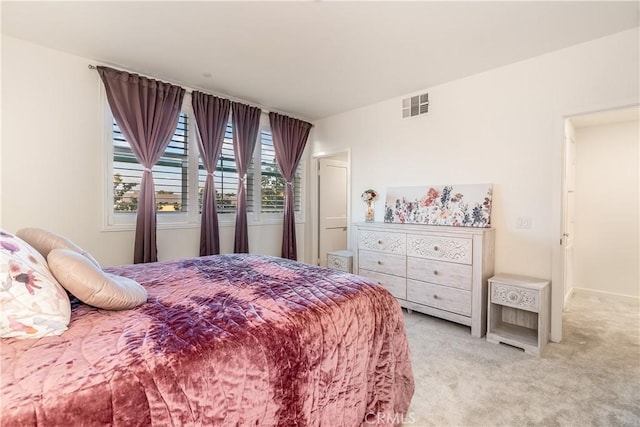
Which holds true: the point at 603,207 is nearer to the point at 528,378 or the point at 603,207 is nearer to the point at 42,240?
the point at 528,378

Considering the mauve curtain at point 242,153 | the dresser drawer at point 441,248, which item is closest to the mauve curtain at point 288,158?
the mauve curtain at point 242,153

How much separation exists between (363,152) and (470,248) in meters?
2.04

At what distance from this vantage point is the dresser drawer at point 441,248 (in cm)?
283

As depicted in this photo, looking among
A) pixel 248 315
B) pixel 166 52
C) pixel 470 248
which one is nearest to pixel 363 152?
pixel 470 248

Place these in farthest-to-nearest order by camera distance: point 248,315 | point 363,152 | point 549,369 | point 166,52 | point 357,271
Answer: point 363,152 < point 357,271 < point 166,52 < point 549,369 < point 248,315

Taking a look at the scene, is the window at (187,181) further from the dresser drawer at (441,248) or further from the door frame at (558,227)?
the door frame at (558,227)

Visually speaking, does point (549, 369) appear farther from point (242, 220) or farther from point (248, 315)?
point (242, 220)

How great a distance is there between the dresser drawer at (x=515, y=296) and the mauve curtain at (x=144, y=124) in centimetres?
337

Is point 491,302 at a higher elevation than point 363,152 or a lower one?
lower

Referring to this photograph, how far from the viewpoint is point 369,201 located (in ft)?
13.3

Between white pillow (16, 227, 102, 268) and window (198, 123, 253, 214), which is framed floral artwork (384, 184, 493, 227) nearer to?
window (198, 123, 253, 214)

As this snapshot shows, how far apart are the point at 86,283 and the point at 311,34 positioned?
A: 2.31m

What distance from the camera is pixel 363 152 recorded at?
4.23 metres

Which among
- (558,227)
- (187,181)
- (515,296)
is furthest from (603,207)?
(187,181)
